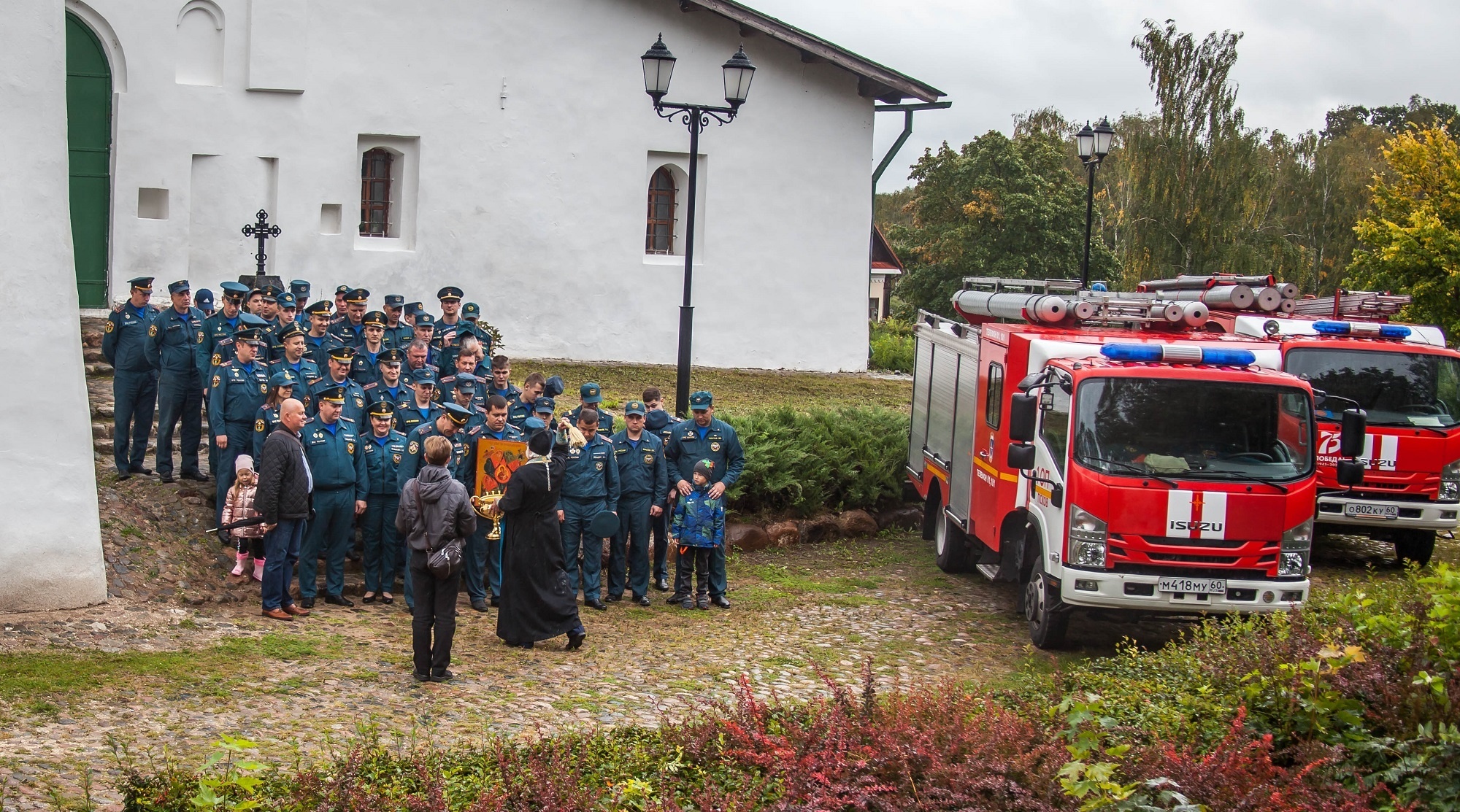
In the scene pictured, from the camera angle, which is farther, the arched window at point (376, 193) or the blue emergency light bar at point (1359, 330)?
the arched window at point (376, 193)

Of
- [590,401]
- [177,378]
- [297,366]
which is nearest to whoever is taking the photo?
[590,401]

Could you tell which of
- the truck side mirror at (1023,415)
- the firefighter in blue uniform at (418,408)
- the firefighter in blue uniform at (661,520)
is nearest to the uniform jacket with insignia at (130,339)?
the firefighter in blue uniform at (418,408)

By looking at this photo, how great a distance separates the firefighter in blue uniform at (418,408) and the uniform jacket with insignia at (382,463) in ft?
0.75

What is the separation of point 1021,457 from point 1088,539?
1.03 meters

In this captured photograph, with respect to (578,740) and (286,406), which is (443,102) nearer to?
(286,406)

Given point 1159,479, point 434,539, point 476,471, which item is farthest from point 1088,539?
point 476,471

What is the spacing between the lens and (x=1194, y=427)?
35.2ft

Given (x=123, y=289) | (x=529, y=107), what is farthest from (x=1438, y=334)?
(x=123, y=289)

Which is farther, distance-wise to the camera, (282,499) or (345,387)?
(345,387)

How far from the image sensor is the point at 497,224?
23.2 m

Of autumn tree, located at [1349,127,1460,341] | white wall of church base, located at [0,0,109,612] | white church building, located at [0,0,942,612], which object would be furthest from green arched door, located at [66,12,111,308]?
autumn tree, located at [1349,127,1460,341]

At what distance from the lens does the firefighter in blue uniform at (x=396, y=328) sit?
14.6 metres

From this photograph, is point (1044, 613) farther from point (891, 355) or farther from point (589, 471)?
point (891, 355)

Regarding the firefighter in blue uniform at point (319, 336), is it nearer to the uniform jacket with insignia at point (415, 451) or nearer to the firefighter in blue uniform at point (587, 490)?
the uniform jacket with insignia at point (415, 451)
